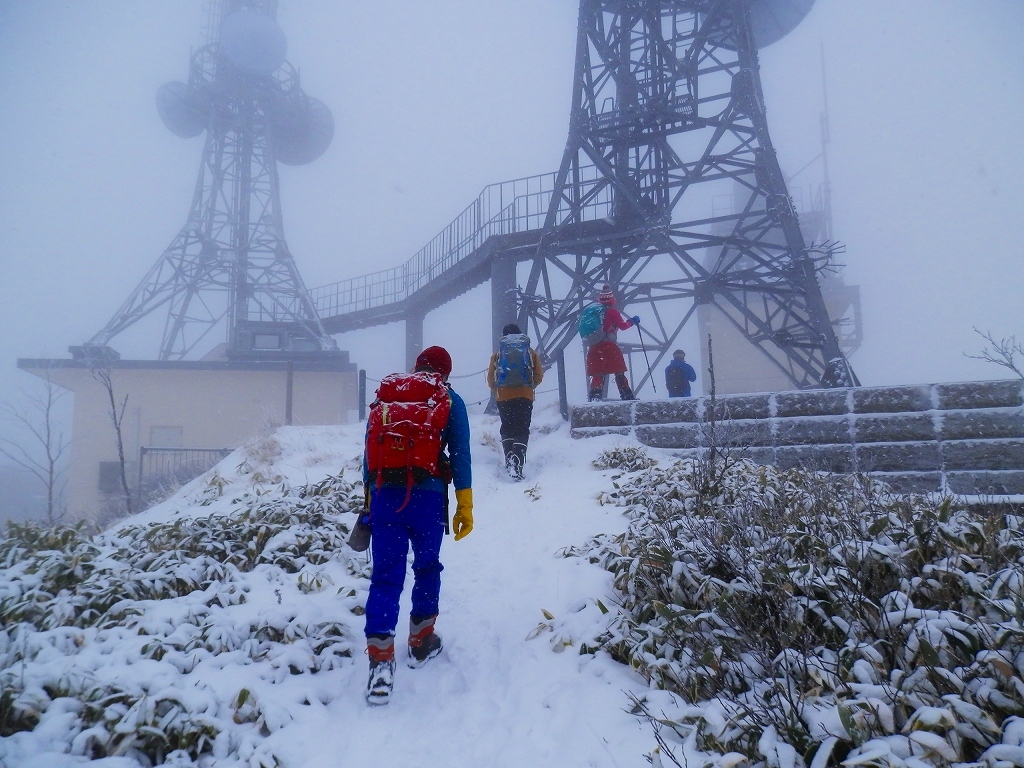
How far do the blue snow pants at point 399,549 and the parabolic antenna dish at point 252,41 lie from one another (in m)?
30.5

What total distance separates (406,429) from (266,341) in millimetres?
22481

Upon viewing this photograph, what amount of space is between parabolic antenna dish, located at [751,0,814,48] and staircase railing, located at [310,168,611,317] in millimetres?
5548

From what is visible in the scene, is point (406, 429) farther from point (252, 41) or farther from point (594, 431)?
point (252, 41)

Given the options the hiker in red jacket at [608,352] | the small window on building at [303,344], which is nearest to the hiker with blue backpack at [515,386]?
the hiker in red jacket at [608,352]

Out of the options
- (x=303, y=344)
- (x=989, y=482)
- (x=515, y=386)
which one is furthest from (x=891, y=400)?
(x=303, y=344)

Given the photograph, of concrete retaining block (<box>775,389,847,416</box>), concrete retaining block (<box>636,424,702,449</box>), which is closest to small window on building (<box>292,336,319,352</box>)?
concrete retaining block (<box>636,424,702,449</box>)

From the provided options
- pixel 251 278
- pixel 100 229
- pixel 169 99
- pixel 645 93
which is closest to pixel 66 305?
pixel 100 229

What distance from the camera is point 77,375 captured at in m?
20.3

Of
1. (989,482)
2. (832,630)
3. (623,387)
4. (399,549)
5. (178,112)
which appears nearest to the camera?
(832,630)

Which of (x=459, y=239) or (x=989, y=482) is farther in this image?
(x=459, y=239)

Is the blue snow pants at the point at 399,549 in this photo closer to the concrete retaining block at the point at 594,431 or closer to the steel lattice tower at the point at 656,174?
the concrete retaining block at the point at 594,431

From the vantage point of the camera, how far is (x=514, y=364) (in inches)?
281

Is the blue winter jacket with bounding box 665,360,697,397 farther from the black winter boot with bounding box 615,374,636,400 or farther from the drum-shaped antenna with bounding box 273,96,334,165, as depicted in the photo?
the drum-shaped antenna with bounding box 273,96,334,165

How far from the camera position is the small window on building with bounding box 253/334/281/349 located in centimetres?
2339
